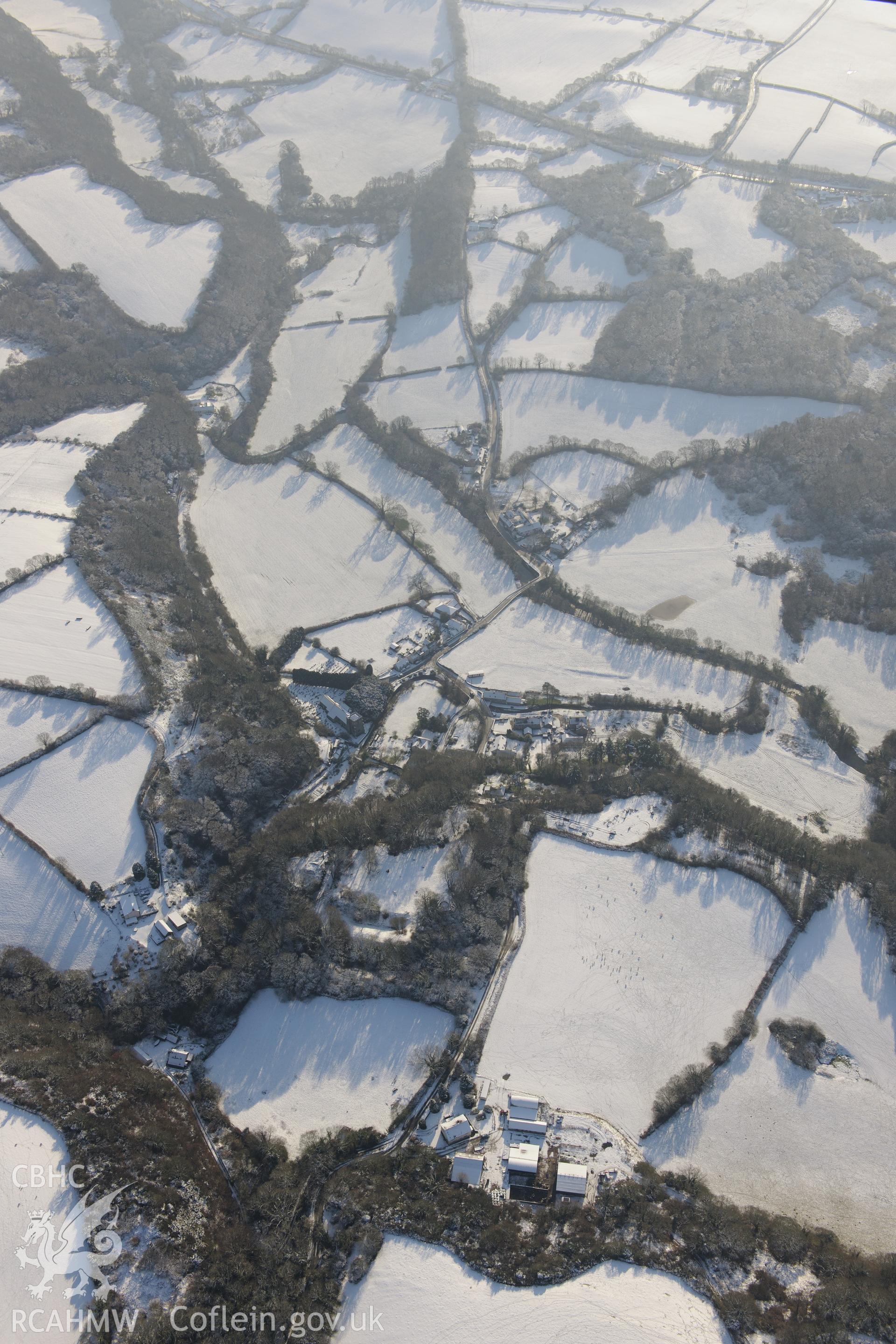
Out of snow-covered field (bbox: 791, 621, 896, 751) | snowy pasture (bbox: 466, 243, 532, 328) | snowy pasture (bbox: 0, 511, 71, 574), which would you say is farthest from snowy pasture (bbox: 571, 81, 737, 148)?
snowy pasture (bbox: 0, 511, 71, 574)

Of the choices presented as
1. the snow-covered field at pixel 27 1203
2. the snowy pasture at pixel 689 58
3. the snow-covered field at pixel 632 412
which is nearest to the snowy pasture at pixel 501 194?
the snowy pasture at pixel 689 58

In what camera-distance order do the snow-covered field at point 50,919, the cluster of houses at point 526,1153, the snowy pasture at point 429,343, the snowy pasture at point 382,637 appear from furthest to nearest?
1. the snowy pasture at point 429,343
2. the snowy pasture at point 382,637
3. the snow-covered field at point 50,919
4. the cluster of houses at point 526,1153

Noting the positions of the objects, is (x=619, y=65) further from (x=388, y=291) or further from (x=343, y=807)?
(x=343, y=807)

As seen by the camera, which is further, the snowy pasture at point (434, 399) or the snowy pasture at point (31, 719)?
the snowy pasture at point (434, 399)

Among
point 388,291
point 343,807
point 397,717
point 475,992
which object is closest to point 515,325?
point 388,291

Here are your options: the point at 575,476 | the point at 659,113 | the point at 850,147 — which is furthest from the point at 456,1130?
the point at 659,113

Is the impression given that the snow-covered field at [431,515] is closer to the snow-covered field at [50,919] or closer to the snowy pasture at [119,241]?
the snowy pasture at [119,241]

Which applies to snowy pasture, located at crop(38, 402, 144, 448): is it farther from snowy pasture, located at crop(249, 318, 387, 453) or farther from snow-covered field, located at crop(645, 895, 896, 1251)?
snow-covered field, located at crop(645, 895, 896, 1251)
